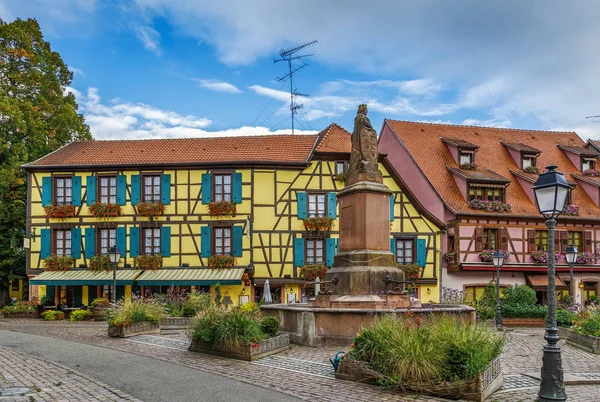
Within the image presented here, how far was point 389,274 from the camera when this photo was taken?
14430 mm

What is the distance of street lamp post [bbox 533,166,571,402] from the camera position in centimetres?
799

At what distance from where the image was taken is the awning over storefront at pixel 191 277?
27.6 m

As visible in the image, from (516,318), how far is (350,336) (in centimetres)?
1476

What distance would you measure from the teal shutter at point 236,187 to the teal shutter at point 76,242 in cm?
797

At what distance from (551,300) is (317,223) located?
20917 millimetres

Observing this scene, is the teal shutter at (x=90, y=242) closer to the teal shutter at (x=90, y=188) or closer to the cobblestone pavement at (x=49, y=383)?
the teal shutter at (x=90, y=188)

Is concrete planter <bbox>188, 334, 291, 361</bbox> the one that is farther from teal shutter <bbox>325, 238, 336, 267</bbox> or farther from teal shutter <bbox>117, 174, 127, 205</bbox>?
teal shutter <bbox>117, 174, 127, 205</bbox>

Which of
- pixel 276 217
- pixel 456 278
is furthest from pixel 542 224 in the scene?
pixel 276 217

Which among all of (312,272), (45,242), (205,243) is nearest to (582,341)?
(312,272)

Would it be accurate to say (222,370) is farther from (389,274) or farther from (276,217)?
(276,217)

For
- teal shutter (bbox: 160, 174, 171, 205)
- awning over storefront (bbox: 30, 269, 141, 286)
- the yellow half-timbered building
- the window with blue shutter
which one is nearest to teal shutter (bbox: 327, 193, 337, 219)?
the yellow half-timbered building

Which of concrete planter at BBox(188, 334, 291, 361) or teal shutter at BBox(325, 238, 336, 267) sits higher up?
teal shutter at BBox(325, 238, 336, 267)

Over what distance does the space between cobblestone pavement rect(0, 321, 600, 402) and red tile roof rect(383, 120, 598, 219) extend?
1606 cm

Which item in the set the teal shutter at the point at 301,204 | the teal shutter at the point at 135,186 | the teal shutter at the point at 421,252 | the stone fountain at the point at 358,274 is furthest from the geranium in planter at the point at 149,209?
the stone fountain at the point at 358,274
